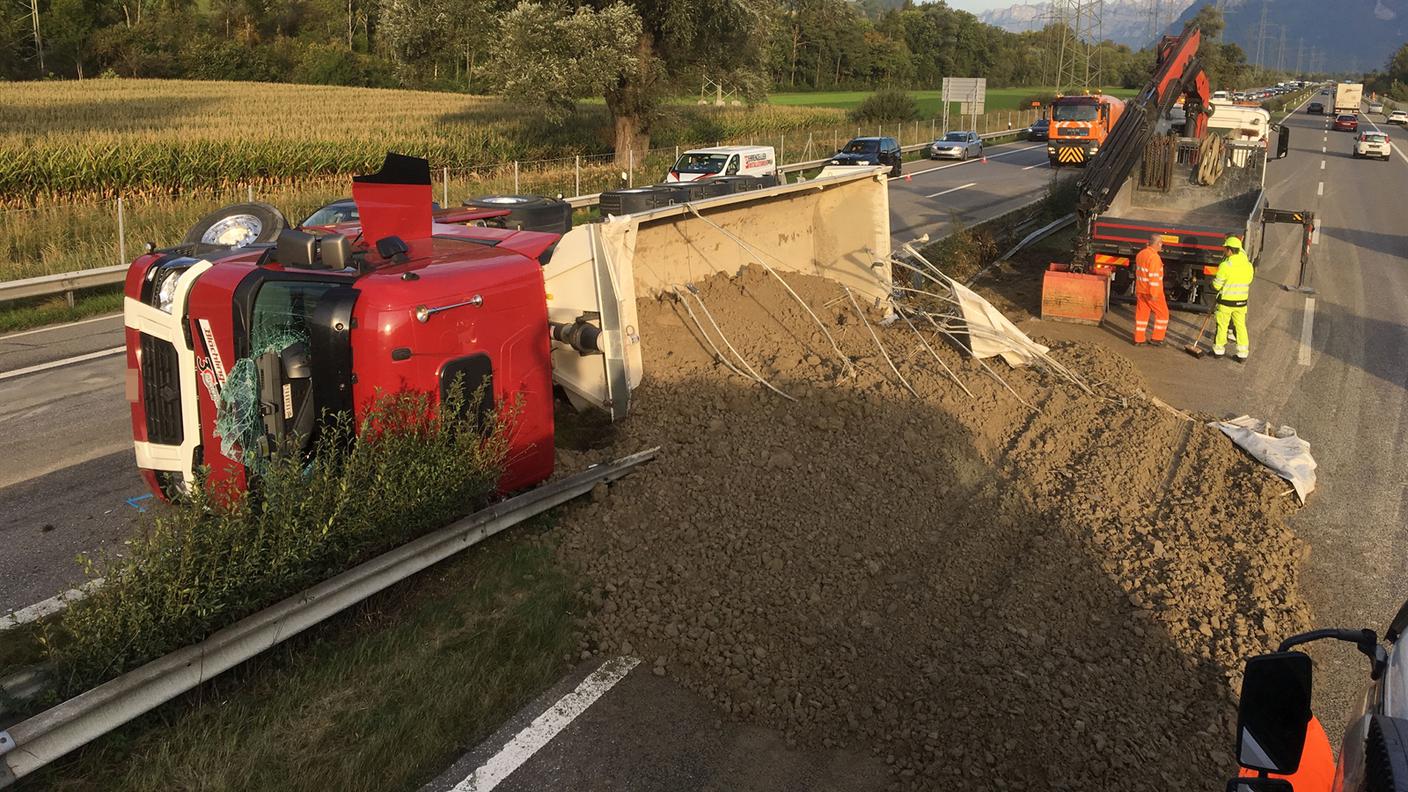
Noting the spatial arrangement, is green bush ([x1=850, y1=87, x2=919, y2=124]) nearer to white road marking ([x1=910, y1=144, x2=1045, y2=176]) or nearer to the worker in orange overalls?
white road marking ([x1=910, y1=144, x2=1045, y2=176])

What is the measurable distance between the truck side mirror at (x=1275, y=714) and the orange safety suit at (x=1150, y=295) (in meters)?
10.4

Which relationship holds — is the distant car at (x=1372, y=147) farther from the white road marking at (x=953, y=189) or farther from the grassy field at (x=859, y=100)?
the grassy field at (x=859, y=100)

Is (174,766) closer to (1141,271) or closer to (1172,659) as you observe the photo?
(1172,659)

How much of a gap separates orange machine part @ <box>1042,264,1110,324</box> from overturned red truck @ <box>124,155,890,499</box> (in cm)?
730

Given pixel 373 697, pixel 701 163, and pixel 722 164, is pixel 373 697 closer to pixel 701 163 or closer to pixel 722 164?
pixel 722 164

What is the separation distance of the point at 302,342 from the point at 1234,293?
9962 mm

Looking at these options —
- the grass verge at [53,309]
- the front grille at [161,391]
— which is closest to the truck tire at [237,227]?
the front grille at [161,391]

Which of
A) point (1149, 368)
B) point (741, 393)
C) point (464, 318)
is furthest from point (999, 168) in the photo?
point (464, 318)

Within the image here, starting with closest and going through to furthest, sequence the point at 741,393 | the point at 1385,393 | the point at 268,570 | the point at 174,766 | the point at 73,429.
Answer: the point at 174,766
the point at 268,570
the point at 741,393
the point at 73,429
the point at 1385,393

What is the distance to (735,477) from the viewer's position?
6598mm

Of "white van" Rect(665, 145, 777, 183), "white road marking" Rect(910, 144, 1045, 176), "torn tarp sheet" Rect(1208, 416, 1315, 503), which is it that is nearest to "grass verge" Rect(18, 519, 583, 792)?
"torn tarp sheet" Rect(1208, 416, 1315, 503)

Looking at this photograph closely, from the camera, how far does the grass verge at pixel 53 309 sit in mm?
13156

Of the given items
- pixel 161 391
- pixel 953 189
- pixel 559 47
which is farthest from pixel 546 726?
pixel 953 189

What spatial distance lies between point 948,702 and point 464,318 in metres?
3.25
